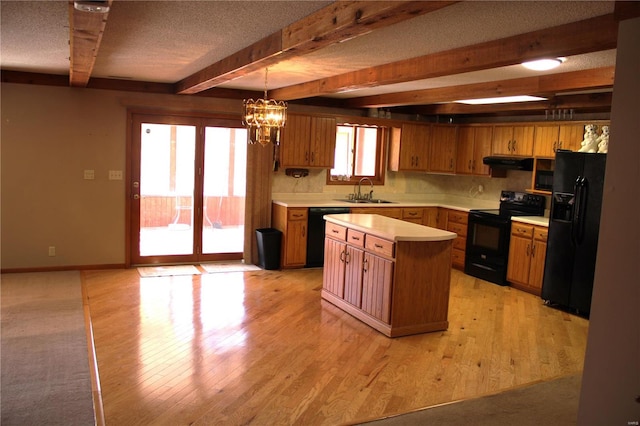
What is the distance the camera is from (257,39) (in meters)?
3.61

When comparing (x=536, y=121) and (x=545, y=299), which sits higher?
(x=536, y=121)

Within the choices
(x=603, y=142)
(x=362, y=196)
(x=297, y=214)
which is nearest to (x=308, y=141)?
(x=297, y=214)

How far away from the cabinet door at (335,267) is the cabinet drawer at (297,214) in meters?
1.39

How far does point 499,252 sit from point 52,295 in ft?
16.7

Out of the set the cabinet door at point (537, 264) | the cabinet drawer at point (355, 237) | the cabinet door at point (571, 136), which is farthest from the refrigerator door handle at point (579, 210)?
the cabinet drawer at point (355, 237)

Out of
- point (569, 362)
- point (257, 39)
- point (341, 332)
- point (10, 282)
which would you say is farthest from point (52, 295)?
point (569, 362)

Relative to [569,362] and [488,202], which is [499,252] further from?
[569,362]

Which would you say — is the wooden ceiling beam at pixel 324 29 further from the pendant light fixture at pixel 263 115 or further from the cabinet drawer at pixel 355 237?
the cabinet drawer at pixel 355 237

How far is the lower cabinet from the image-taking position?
475cm

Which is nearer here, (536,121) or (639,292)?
(639,292)

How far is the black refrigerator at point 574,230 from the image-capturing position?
5.43 metres

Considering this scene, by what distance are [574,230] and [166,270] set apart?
15.3 feet

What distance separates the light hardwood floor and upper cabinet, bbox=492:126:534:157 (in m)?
1.99

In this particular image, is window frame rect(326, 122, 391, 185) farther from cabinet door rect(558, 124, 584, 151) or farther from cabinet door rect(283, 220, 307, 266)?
cabinet door rect(558, 124, 584, 151)
